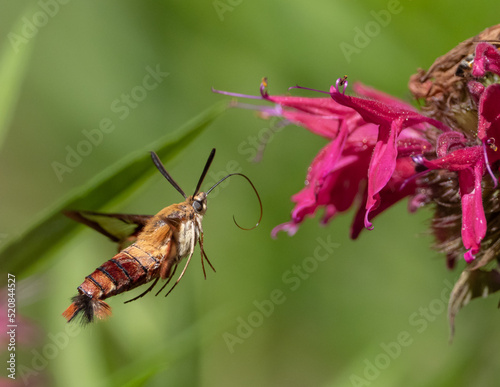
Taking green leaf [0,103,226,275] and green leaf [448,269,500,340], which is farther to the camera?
green leaf [448,269,500,340]

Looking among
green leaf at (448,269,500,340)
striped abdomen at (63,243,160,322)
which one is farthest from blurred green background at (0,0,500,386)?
striped abdomen at (63,243,160,322)

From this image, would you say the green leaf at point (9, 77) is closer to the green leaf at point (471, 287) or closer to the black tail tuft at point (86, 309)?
the black tail tuft at point (86, 309)

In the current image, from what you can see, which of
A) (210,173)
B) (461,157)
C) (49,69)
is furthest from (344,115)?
(49,69)

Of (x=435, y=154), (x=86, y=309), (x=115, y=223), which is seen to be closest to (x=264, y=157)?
(x=435, y=154)

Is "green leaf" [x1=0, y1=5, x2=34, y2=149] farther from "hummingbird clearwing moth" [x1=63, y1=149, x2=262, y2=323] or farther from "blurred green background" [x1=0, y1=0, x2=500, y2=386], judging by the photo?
"blurred green background" [x1=0, y1=0, x2=500, y2=386]

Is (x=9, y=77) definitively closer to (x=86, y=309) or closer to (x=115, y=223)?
(x=115, y=223)

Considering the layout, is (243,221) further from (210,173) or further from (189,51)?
(189,51)
